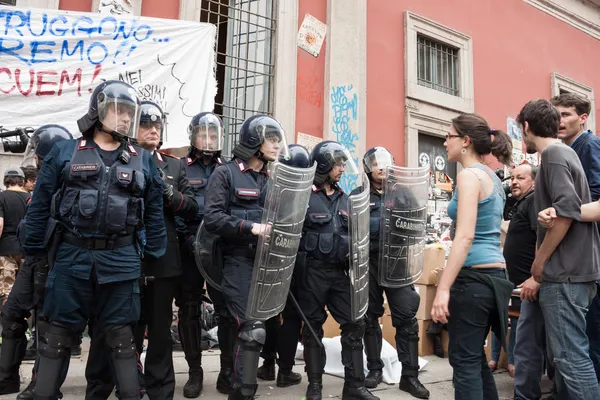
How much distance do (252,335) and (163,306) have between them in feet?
2.27

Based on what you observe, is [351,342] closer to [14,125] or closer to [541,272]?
[541,272]

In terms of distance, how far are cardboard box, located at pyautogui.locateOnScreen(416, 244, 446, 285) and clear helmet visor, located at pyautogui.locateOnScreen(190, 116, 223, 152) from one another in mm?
2523

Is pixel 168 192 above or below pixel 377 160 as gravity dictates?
below

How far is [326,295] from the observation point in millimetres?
3791

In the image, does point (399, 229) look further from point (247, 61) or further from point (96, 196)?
point (247, 61)

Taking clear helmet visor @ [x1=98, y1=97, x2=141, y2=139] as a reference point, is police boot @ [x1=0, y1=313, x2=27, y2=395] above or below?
below

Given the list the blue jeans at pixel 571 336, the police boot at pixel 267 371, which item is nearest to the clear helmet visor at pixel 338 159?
the police boot at pixel 267 371

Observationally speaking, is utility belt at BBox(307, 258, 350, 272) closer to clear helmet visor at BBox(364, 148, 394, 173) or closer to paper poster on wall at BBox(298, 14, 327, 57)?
clear helmet visor at BBox(364, 148, 394, 173)

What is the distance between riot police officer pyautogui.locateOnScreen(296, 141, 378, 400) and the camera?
3703mm

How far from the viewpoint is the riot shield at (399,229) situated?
4.18m

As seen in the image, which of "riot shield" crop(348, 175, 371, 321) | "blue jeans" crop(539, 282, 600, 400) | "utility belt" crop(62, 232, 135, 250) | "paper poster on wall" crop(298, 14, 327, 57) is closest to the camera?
"blue jeans" crop(539, 282, 600, 400)

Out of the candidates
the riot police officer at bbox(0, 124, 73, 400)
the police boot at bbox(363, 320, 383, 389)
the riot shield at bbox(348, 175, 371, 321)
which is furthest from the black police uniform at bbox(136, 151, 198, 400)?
the police boot at bbox(363, 320, 383, 389)

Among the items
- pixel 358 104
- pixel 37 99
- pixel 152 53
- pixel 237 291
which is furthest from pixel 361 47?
pixel 237 291

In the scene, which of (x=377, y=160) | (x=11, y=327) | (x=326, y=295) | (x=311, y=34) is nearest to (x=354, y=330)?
(x=326, y=295)
